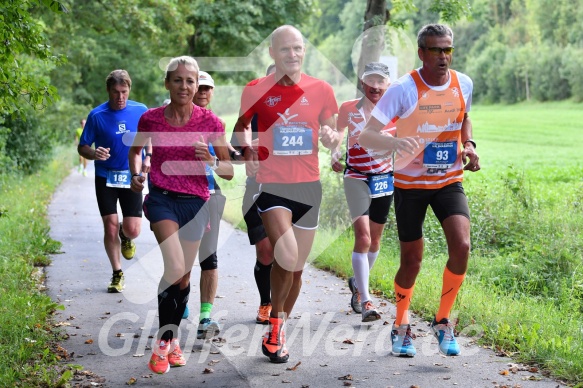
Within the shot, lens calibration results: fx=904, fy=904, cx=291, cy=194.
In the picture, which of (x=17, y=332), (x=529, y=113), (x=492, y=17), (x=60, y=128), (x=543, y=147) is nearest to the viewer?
(x=17, y=332)

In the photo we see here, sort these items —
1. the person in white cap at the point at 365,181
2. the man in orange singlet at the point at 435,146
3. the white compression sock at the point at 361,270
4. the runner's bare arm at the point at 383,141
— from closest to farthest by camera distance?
the runner's bare arm at the point at 383,141, the man in orange singlet at the point at 435,146, the white compression sock at the point at 361,270, the person in white cap at the point at 365,181

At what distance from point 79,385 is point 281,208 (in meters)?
1.84

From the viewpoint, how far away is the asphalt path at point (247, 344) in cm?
601

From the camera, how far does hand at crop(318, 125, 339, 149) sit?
642 centimetres

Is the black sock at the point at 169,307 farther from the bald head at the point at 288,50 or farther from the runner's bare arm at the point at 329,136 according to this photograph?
the bald head at the point at 288,50

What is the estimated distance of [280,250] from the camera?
6473mm

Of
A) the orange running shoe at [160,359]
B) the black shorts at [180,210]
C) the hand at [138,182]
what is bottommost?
the orange running shoe at [160,359]

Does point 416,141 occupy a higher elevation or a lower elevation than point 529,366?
higher

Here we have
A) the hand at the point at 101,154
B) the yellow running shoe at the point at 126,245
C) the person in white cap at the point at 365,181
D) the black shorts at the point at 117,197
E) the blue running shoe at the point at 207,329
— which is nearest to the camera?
the blue running shoe at the point at 207,329

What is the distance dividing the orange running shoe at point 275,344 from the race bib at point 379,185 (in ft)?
6.81

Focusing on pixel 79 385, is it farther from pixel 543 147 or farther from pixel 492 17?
pixel 492 17

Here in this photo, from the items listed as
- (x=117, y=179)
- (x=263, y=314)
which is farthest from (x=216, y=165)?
(x=117, y=179)

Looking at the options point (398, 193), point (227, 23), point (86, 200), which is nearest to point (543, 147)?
point (227, 23)

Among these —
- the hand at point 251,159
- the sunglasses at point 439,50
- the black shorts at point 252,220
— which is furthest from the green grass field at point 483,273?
the sunglasses at point 439,50
